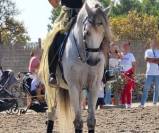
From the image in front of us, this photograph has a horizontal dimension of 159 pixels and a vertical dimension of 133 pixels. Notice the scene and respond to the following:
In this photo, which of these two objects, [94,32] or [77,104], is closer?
[94,32]

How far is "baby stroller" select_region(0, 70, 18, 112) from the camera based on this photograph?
16.4 metres

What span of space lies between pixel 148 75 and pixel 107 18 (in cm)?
864

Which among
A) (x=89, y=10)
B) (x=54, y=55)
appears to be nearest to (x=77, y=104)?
(x=54, y=55)

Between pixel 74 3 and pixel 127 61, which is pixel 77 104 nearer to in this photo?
pixel 74 3

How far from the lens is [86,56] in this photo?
8609 millimetres

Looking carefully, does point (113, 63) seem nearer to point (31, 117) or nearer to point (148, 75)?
point (148, 75)

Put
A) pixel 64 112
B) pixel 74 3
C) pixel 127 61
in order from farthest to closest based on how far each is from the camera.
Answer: pixel 127 61 < pixel 64 112 < pixel 74 3

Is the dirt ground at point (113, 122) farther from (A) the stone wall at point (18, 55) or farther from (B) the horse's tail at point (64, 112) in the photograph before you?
(A) the stone wall at point (18, 55)

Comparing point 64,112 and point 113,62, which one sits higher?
point 113,62

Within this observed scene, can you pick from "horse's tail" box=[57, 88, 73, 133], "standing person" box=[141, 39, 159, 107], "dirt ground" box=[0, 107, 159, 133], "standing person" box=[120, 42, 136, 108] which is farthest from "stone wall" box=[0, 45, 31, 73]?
"horse's tail" box=[57, 88, 73, 133]

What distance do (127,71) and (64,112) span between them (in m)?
7.77

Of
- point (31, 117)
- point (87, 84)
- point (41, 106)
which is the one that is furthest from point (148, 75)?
point (87, 84)

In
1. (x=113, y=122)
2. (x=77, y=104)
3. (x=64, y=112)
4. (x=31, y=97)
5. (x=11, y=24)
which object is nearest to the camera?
(x=77, y=104)

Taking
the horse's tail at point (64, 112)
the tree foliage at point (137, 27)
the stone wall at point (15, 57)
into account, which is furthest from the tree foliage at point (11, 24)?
the horse's tail at point (64, 112)
